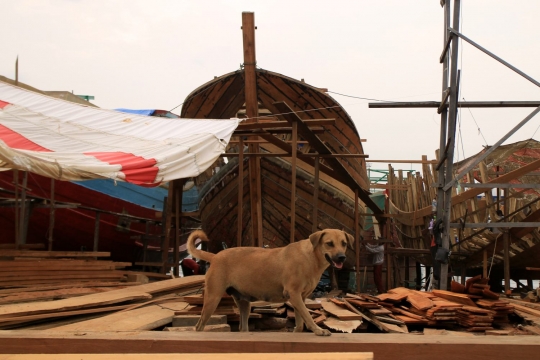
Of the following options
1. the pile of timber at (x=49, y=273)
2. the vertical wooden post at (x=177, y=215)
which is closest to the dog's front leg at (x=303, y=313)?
the pile of timber at (x=49, y=273)

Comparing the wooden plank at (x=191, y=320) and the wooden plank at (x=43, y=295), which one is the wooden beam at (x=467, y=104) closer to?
the wooden plank at (x=191, y=320)

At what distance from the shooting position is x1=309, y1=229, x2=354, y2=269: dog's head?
4.86 metres

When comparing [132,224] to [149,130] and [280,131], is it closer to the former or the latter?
[149,130]

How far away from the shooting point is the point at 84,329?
502cm

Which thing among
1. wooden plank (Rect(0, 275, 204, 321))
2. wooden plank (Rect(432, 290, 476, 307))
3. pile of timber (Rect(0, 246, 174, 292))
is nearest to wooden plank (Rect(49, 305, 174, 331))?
wooden plank (Rect(0, 275, 204, 321))

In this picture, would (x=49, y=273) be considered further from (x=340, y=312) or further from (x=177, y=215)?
(x=340, y=312)

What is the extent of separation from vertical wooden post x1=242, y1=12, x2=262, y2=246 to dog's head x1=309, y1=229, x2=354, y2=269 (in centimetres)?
418

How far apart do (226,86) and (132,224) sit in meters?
10.5

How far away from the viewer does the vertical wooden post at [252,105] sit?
31.6 ft

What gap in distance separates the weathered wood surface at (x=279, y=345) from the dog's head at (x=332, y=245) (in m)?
0.72

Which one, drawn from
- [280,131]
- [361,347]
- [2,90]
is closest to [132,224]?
[2,90]

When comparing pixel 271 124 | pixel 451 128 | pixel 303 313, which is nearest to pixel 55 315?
pixel 303 313

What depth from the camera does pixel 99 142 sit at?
8.41 meters

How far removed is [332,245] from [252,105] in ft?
20.4
